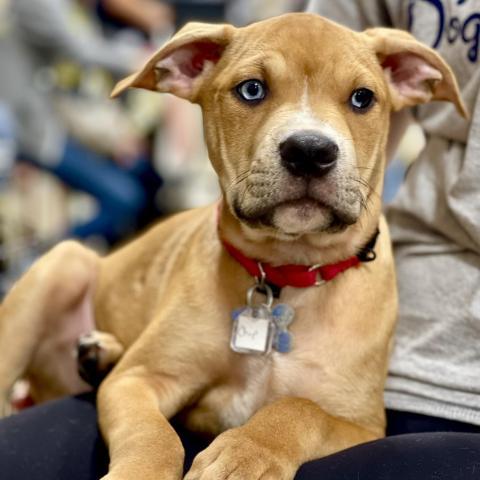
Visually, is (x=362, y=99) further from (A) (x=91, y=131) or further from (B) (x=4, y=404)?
(A) (x=91, y=131)

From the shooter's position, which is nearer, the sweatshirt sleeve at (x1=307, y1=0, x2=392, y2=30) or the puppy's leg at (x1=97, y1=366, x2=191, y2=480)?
the puppy's leg at (x1=97, y1=366, x2=191, y2=480)

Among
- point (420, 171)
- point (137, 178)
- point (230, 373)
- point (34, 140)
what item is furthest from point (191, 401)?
point (137, 178)

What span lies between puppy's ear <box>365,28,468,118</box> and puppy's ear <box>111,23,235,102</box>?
300 millimetres

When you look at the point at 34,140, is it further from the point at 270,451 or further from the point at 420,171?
the point at 270,451

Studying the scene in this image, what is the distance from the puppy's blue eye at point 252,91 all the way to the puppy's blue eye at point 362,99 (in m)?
0.16

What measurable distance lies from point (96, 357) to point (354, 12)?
38.0 inches

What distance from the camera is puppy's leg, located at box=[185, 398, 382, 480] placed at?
1.37 meters

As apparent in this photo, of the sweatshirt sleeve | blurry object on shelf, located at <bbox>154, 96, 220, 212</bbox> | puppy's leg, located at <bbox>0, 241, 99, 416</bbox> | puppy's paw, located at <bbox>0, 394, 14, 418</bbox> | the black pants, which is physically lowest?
blurry object on shelf, located at <bbox>154, 96, 220, 212</bbox>

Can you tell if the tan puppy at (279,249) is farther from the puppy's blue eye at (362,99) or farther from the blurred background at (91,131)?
the blurred background at (91,131)

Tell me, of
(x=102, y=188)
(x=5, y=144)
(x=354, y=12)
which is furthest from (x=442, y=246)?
(x=102, y=188)

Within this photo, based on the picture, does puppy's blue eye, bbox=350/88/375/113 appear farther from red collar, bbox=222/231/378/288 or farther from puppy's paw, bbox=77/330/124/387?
puppy's paw, bbox=77/330/124/387

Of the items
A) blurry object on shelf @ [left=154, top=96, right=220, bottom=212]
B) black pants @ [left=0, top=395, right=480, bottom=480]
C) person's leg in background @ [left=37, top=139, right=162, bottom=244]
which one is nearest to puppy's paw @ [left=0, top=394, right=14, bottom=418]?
black pants @ [left=0, top=395, right=480, bottom=480]

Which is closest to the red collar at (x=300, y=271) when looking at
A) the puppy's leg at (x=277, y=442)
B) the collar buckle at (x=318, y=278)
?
the collar buckle at (x=318, y=278)

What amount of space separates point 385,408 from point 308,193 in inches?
19.1
